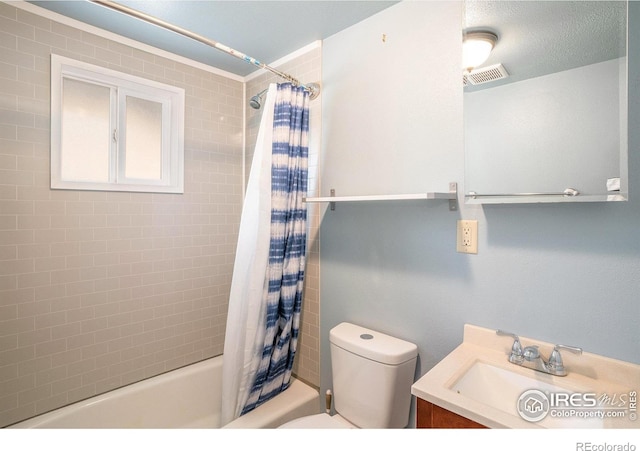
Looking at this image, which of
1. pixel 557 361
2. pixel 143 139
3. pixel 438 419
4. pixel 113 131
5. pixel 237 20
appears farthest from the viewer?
pixel 143 139

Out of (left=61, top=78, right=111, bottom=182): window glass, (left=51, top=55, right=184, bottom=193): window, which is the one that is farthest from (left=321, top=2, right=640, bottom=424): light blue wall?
(left=61, top=78, right=111, bottom=182): window glass

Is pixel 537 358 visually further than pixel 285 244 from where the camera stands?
No

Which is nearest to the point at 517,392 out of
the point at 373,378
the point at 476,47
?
the point at 373,378

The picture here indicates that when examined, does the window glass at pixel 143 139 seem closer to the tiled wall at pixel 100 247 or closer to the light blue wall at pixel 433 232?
the tiled wall at pixel 100 247

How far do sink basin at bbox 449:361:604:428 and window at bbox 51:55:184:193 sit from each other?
6.28ft

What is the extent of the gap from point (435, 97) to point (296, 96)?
0.74 meters

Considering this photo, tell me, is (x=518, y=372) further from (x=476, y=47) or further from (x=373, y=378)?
(x=476, y=47)

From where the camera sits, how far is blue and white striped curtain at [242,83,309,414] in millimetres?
1678

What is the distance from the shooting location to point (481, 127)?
4.07 ft

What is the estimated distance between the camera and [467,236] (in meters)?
1.30

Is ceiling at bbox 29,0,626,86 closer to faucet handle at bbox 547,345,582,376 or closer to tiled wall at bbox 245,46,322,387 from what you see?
tiled wall at bbox 245,46,322,387

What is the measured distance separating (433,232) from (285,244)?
785 mm
